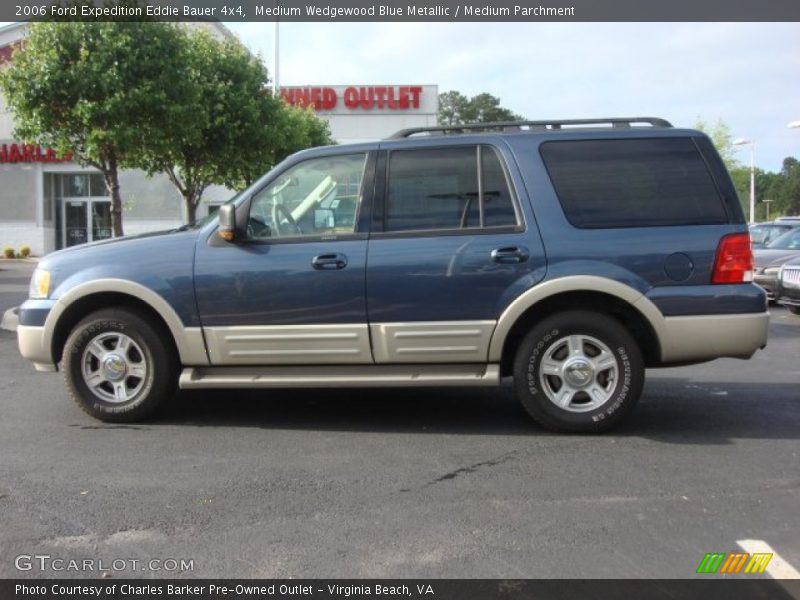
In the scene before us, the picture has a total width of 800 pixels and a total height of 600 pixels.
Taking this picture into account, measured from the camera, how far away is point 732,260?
469 cm

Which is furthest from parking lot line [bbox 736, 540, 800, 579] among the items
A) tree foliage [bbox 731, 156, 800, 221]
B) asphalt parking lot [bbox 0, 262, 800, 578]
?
tree foliage [bbox 731, 156, 800, 221]

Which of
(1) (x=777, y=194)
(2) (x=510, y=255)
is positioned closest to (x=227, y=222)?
(2) (x=510, y=255)

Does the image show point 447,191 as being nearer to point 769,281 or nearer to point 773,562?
point 773,562

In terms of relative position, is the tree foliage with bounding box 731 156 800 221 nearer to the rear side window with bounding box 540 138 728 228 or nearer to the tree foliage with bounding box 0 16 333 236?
the tree foliage with bounding box 0 16 333 236

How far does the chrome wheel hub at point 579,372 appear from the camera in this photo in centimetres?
479

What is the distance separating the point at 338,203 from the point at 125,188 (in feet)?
94.1

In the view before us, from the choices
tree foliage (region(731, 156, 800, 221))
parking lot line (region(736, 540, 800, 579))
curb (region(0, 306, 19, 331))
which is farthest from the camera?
tree foliage (region(731, 156, 800, 221))

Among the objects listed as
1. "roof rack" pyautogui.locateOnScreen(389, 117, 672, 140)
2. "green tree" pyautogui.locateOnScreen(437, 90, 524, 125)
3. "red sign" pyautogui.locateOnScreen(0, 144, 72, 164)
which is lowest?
"roof rack" pyautogui.locateOnScreen(389, 117, 672, 140)

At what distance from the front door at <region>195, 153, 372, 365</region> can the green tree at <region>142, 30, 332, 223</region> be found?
1105cm

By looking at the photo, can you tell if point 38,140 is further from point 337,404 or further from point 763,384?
point 763,384

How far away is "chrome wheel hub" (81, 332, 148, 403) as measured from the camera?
5.09 m

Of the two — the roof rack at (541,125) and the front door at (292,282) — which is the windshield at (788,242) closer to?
the roof rack at (541,125)

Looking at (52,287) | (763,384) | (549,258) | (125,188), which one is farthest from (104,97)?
(125,188)
